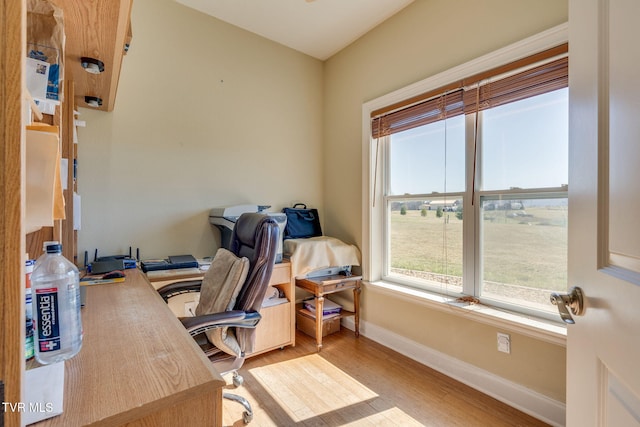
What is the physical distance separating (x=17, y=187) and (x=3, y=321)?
184mm

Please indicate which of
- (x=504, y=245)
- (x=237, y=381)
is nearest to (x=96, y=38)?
(x=237, y=381)

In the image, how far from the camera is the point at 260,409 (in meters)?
1.74

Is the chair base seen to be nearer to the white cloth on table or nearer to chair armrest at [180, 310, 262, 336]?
chair armrest at [180, 310, 262, 336]

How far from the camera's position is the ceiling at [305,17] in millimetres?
2367

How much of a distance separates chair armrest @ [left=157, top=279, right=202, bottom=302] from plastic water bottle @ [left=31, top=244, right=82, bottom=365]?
3.24 feet

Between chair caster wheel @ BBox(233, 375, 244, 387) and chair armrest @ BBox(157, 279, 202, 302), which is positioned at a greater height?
chair armrest @ BBox(157, 279, 202, 302)

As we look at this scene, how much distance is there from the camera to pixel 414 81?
2305 mm

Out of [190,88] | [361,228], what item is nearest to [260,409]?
[361,228]

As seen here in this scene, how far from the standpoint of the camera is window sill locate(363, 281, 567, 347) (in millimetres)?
1587

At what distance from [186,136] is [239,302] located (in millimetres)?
1601

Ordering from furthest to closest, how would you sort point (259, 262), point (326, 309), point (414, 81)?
point (326, 309), point (414, 81), point (259, 262)

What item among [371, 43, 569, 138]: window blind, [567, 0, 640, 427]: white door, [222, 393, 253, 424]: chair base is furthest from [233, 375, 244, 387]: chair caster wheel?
[371, 43, 569, 138]: window blind

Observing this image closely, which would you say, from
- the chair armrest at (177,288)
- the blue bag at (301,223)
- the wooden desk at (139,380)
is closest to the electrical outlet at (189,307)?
the chair armrest at (177,288)

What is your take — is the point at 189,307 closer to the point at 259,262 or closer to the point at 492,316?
the point at 259,262
